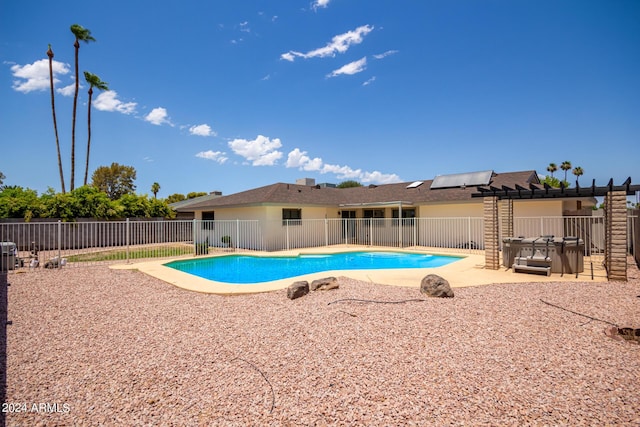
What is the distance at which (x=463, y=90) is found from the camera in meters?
17.5

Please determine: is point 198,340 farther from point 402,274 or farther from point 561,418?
point 402,274

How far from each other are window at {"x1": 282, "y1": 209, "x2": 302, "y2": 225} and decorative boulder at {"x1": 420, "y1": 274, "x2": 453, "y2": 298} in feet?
42.2

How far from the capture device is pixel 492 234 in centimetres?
1084

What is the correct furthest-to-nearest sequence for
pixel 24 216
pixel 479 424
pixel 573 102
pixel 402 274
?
pixel 24 216 < pixel 573 102 < pixel 402 274 < pixel 479 424

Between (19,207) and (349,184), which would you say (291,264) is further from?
(349,184)

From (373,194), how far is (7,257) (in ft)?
67.8

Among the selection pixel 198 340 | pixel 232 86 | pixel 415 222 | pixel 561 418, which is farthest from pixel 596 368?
pixel 232 86

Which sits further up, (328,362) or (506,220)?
(506,220)

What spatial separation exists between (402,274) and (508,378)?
247 inches

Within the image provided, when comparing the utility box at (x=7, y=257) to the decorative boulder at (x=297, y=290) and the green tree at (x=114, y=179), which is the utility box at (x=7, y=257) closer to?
the decorative boulder at (x=297, y=290)

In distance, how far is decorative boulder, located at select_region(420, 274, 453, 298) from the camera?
698 cm

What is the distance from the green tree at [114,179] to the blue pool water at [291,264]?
40225 millimetres

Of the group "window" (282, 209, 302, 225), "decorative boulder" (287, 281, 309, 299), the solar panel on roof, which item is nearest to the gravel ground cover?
"decorative boulder" (287, 281, 309, 299)

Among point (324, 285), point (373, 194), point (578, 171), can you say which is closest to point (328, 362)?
point (324, 285)
